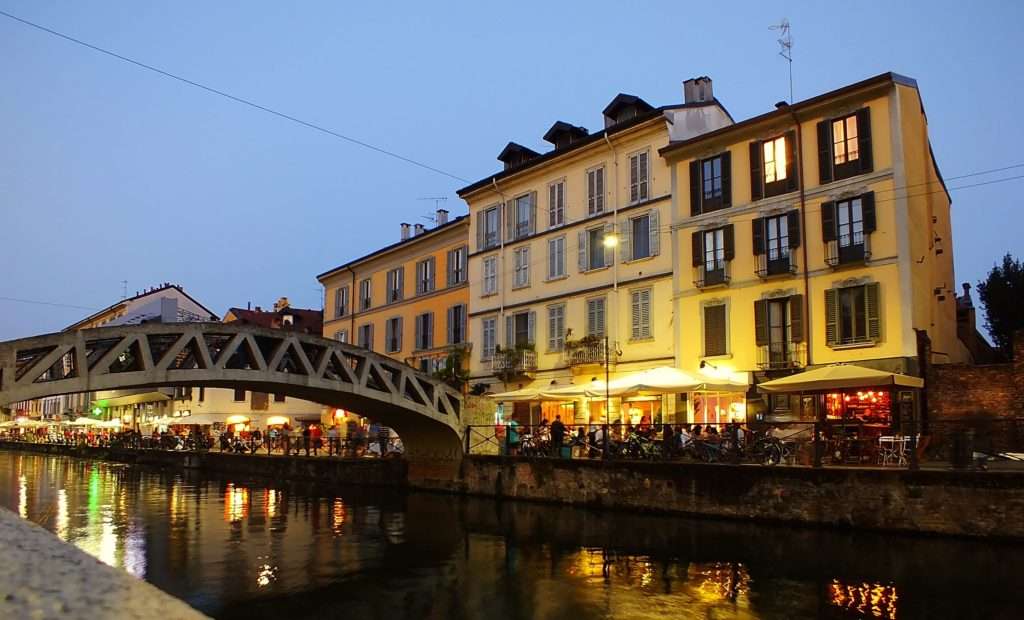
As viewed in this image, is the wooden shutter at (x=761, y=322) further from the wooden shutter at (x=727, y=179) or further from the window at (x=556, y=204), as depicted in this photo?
the window at (x=556, y=204)

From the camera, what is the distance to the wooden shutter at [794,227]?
24.6m

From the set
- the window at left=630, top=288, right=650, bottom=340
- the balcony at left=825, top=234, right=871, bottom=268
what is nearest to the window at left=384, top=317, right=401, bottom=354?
the window at left=630, top=288, right=650, bottom=340

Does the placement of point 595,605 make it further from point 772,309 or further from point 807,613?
point 772,309

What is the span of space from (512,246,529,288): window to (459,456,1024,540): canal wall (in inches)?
454

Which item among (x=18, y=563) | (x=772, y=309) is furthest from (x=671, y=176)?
(x=18, y=563)

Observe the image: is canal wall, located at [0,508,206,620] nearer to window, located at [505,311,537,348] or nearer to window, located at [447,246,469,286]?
window, located at [505,311,537,348]

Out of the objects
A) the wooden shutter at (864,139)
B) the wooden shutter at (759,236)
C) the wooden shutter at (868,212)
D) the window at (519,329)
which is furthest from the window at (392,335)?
the wooden shutter at (864,139)

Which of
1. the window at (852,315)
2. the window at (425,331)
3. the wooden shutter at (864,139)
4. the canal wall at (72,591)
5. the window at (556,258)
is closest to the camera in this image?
the canal wall at (72,591)

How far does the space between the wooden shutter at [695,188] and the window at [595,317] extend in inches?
193

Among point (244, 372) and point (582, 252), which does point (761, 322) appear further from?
point (244, 372)

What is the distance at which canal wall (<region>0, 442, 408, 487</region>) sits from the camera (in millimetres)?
29641

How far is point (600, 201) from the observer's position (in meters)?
31.1

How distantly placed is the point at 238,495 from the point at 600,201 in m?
16.5

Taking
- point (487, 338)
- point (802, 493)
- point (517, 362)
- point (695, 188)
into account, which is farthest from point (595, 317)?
point (802, 493)
